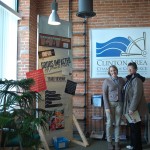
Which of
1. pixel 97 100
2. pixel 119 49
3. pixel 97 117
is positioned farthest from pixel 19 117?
pixel 119 49

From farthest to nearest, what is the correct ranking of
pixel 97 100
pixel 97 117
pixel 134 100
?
pixel 97 117
pixel 97 100
pixel 134 100

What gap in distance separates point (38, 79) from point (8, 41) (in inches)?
→ 51.0

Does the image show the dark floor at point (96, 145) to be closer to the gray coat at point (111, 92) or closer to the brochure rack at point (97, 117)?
the brochure rack at point (97, 117)

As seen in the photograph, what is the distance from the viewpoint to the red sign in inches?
178

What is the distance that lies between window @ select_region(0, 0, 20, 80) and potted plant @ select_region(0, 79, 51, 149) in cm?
190

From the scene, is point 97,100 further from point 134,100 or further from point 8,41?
point 8,41

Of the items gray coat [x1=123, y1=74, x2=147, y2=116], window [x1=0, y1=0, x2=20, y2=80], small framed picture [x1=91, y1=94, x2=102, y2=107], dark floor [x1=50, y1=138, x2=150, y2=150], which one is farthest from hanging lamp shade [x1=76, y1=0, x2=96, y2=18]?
dark floor [x1=50, y1=138, x2=150, y2=150]

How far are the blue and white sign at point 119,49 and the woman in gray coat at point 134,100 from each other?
1279mm

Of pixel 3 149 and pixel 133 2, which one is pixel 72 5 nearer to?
pixel 133 2

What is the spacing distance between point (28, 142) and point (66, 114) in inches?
84.5

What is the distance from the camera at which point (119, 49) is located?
6004 mm

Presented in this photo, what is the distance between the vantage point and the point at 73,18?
20.4 feet

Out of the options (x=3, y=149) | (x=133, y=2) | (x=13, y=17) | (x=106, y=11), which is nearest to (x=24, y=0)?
(x=13, y=17)

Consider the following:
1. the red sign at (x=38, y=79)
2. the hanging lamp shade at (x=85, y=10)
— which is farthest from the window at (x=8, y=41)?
the hanging lamp shade at (x=85, y=10)
